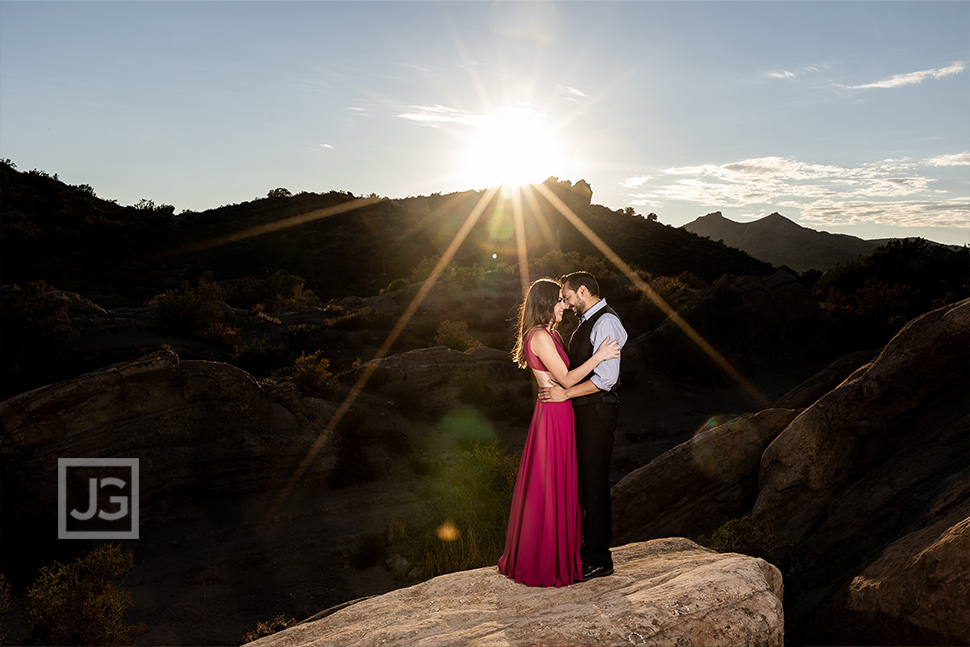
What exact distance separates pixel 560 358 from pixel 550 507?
1250mm

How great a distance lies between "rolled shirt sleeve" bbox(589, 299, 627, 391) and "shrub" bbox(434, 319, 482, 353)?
65.3ft

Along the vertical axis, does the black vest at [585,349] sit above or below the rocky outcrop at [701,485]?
above

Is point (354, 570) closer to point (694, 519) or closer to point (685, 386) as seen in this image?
point (694, 519)

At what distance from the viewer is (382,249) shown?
60.6 meters

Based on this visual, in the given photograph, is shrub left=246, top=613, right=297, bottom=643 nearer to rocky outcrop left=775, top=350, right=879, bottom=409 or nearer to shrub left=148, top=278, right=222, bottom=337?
rocky outcrop left=775, top=350, right=879, bottom=409

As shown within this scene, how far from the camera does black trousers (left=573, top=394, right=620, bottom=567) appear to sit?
4.65 m

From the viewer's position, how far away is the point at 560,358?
15.0 ft

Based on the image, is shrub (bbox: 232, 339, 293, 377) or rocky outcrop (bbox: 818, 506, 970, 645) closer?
rocky outcrop (bbox: 818, 506, 970, 645)

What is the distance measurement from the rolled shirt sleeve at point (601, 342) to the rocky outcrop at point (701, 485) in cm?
472

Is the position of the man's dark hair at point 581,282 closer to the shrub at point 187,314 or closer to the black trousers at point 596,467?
the black trousers at point 596,467

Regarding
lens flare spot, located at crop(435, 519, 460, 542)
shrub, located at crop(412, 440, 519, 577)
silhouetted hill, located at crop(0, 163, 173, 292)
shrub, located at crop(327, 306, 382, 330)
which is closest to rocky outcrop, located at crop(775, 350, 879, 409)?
shrub, located at crop(412, 440, 519, 577)

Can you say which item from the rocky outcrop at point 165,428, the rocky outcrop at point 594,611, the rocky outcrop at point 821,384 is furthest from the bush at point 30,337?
the rocky outcrop at point 821,384

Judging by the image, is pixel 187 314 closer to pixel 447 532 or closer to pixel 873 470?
pixel 447 532

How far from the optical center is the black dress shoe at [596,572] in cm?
468
